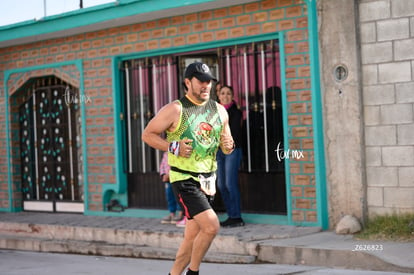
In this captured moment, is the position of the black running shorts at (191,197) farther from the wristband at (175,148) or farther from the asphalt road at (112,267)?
the asphalt road at (112,267)

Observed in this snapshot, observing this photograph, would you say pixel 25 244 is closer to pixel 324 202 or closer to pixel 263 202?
pixel 263 202

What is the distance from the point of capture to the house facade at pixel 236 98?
8984 millimetres

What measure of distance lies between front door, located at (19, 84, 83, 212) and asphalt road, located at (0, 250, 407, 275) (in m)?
3.13

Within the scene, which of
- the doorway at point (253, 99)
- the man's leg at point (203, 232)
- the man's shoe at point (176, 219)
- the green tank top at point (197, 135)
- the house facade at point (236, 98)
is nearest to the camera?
the man's leg at point (203, 232)

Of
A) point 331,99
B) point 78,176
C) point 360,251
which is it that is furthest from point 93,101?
point 360,251

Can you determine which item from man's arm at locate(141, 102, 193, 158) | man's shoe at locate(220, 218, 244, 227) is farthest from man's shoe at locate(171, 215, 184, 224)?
man's arm at locate(141, 102, 193, 158)

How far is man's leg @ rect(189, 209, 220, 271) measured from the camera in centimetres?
606

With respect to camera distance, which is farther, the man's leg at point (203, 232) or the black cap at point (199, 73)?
the black cap at point (199, 73)

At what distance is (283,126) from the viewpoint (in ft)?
32.4

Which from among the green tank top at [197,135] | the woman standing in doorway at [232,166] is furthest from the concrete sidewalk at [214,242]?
the green tank top at [197,135]

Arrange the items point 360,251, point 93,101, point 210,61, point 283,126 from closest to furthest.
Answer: point 360,251, point 283,126, point 210,61, point 93,101

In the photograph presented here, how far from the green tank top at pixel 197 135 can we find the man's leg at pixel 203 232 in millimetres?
330

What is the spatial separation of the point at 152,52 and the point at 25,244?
11.0 ft

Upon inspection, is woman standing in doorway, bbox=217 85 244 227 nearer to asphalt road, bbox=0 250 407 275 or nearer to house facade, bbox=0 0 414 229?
house facade, bbox=0 0 414 229
